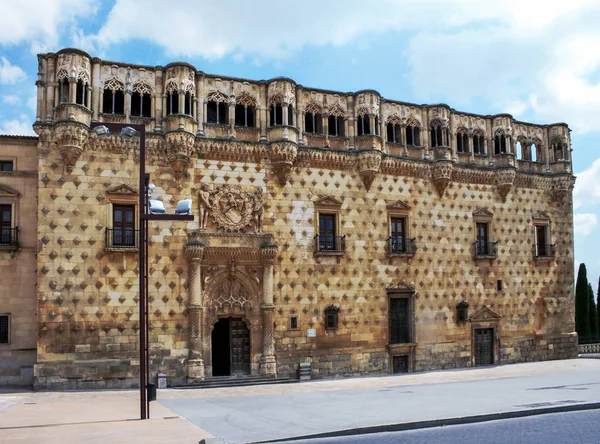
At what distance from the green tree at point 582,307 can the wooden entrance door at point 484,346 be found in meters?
14.1

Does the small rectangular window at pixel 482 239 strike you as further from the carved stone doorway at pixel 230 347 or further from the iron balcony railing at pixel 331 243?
the carved stone doorway at pixel 230 347

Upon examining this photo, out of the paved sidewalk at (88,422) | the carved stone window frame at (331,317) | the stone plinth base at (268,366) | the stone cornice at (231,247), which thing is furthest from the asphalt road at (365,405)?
the stone cornice at (231,247)

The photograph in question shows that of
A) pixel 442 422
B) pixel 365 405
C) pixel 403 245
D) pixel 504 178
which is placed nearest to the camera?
pixel 442 422

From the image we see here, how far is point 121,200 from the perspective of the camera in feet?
81.9

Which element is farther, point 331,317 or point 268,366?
point 331,317

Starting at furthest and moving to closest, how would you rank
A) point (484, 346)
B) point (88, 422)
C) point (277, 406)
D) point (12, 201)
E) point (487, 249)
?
1. point (487, 249)
2. point (484, 346)
3. point (12, 201)
4. point (277, 406)
5. point (88, 422)

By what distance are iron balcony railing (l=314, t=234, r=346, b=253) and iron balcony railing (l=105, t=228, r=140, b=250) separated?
8187mm

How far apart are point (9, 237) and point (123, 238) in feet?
14.8

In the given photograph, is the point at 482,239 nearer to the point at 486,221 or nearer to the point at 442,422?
the point at 486,221

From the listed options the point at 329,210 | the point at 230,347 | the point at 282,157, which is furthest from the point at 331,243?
the point at 230,347

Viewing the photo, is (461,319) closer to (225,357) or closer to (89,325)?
(225,357)

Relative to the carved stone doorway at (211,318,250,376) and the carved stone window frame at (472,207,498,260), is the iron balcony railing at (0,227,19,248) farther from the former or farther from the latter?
the carved stone window frame at (472,207,498,260)

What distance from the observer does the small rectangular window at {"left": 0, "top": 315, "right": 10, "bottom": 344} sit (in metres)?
24.4

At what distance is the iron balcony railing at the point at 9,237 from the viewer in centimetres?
2455
